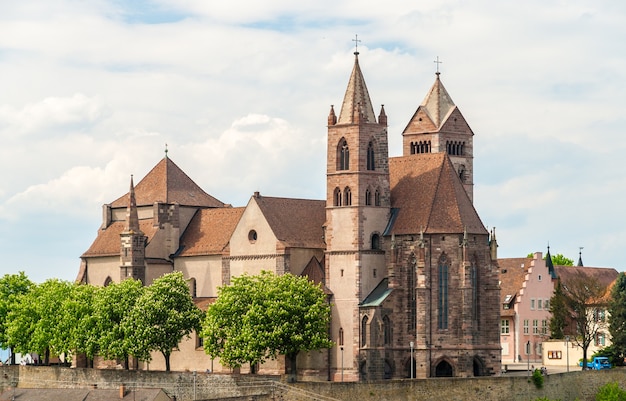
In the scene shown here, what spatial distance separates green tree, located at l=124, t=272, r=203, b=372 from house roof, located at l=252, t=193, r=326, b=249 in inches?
365

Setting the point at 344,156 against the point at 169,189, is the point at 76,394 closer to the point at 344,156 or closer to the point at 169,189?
the point at 344,156

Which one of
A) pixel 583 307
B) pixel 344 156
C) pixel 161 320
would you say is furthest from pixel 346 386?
pixel 583 307

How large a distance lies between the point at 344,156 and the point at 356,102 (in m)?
4.34

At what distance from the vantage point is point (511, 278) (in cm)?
17212

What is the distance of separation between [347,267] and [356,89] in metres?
14.0

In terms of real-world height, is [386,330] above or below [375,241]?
below

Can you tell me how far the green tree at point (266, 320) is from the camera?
129125 millimetres

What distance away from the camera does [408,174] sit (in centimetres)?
13788

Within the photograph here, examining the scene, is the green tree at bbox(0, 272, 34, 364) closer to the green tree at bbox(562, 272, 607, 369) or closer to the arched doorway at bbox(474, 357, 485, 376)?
the arched doorway at bbox(474, 357, 485, 376)

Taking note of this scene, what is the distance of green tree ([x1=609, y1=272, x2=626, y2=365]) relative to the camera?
489 ft

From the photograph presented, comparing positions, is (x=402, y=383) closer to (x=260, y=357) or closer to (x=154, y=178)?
(x=260, y=357)

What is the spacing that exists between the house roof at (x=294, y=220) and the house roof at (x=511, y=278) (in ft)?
113

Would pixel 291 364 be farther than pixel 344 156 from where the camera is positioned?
No

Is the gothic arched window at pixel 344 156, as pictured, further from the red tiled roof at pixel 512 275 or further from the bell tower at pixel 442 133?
the red tiled roof at pixel 512 275
